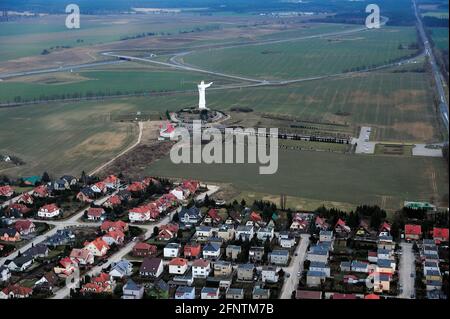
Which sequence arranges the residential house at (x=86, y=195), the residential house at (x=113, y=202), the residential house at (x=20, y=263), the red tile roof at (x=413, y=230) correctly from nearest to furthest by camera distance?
the residential house at (x=20, y=263)
the red tile roof at (x=413, y=230)
the residential house at (x=113, y=202)
the residential house at (x=86, y=195)

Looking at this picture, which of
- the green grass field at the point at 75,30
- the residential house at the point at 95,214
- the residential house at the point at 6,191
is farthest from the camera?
the green grass field at the point at 75,30

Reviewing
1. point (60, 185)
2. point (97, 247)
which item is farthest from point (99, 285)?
point (60, 185)

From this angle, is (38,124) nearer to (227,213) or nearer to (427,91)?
(227,213)

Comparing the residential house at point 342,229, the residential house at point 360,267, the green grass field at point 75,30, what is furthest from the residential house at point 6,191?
the green grass field at point 75,30

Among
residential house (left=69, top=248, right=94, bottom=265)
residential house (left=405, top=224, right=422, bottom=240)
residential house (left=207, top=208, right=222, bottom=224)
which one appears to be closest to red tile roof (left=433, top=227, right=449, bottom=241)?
residential house (left=405, top=224, right=422, bottom=240)

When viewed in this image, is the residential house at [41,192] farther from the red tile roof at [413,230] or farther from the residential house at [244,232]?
the red tile roof at [413,230]

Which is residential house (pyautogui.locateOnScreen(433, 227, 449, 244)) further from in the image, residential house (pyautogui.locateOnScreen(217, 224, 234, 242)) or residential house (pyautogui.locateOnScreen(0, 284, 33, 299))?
residential house (pyautogui.locateOnScreen(0, 284, 33, 299))
